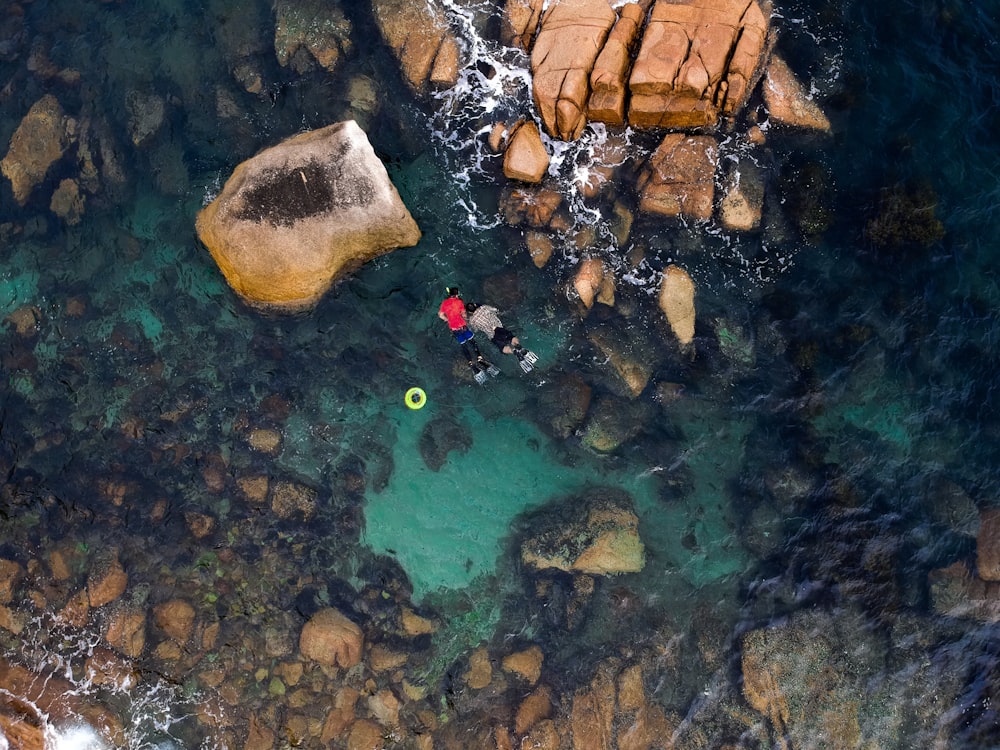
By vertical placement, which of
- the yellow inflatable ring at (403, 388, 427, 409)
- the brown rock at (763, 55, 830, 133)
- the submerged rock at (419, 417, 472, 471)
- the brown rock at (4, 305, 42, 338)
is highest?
the brown rock at (763, 55, 830, 133)

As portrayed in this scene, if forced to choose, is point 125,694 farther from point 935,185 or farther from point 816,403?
point 935,185

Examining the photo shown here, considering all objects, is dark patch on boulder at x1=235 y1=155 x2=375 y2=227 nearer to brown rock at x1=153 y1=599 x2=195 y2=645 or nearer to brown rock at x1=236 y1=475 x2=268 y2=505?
brown rock at x1=236 y1=475 x2=268 y2=505

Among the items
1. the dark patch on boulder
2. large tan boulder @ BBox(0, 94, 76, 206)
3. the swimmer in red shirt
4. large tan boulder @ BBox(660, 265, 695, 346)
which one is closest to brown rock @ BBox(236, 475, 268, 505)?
the swimmer in red shirt

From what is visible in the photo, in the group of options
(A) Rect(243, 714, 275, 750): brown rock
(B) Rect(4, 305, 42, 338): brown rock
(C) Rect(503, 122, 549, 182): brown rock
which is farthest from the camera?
(B) Rect(4, 305, 42, 338): brown rock

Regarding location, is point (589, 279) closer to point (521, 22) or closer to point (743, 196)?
point (743, 196)

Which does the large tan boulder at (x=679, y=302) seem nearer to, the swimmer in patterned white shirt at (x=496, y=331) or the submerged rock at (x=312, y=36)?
the swimmer in patterned white shirt at (x=496, y=331)

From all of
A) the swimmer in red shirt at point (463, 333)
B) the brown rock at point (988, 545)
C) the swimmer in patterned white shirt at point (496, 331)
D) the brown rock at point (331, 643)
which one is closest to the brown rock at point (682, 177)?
the swimmer in patterned white shirt at point (496, 331)

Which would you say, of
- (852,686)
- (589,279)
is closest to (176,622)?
(589,279)
